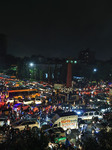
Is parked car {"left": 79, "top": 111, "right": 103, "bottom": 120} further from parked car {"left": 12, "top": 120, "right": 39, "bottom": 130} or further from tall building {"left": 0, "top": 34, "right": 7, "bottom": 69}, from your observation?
tall building {"left": 0, "top": 34, "right": 7, "bottom": 69}

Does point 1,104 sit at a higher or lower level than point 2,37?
lower

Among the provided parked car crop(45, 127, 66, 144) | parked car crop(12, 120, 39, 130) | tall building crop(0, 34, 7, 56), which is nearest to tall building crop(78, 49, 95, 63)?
tall building crop(0, 34, 7, 56)

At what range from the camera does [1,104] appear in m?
12.2

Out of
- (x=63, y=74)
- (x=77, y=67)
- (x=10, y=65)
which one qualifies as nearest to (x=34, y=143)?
(x=63, y=74)

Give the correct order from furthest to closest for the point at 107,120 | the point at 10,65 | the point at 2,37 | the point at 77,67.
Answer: the point at 77,67, the point at 10,65, the point at 2,37, the point at 107,120

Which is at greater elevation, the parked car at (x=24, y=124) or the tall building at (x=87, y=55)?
the tall building at (x=87, y=55)

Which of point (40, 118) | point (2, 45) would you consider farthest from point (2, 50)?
point (40, 118)

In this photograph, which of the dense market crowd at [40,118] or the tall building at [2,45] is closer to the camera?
the dense market crowd at [40,118]

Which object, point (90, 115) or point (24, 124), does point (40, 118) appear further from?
point (90, 115)

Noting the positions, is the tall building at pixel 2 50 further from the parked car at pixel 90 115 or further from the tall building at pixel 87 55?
the tall building at pixel 87 55

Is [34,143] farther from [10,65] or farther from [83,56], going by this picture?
[83,56]

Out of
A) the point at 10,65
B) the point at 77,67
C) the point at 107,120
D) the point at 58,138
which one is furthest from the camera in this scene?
the point at 77,67

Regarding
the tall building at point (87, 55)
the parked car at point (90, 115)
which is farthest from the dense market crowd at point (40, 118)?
the tall building at point (87, 55)

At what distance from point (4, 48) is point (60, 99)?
77.4 ft
